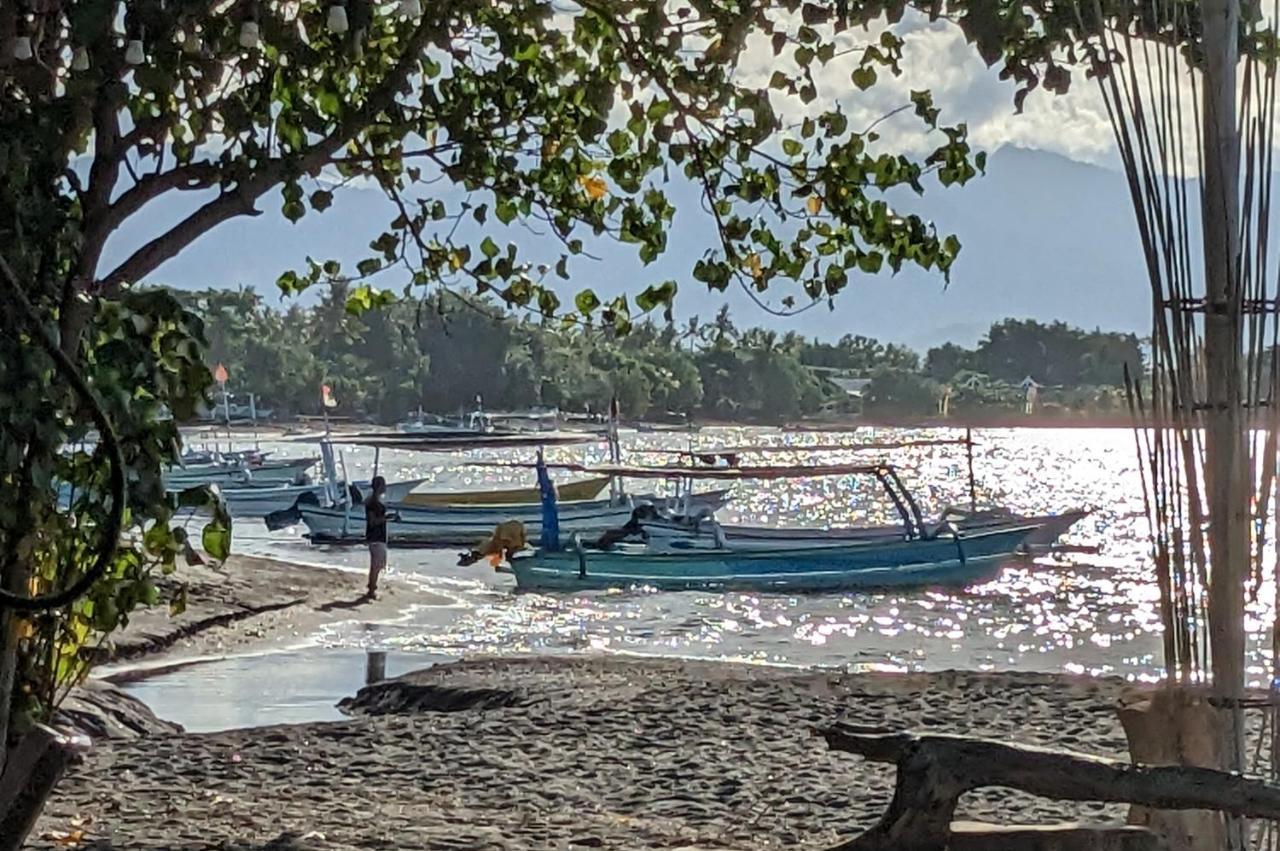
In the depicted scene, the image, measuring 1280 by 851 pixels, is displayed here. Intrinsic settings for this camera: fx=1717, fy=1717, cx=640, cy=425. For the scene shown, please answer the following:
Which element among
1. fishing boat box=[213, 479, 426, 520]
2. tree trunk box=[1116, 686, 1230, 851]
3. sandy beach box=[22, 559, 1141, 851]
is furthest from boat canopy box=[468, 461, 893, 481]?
tree trunk box=[1116, 686, 1230, 851]

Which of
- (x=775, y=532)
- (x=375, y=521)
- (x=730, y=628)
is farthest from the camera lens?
(x=775, y=532)

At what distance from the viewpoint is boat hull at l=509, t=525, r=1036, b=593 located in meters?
27.9

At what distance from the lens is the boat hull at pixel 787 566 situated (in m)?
27.9

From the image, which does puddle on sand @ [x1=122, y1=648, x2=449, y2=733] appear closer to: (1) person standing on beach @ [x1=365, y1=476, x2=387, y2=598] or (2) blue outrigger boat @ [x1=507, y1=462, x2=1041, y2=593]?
(1) person standing on beach @ [x1=365, y1=476, x2=387, y2=598]

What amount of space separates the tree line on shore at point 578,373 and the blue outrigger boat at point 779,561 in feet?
169

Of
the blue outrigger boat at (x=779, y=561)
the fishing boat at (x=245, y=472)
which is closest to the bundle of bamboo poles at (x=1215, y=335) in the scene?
the blue outrigger boat at (x=779, y=561)

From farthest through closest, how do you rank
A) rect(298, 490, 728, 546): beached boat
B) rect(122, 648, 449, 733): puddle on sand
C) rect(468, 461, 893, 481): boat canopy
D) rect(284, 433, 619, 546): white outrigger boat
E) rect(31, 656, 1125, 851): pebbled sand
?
rect(298, 490, 728, 546): beached boat, rect(284, 433, 619, 546): white outrigger boat, rect(468, 461, 893, 481): boat canopy, rect(122, 648, 449, 733): puddle on sand, rect(31, 656, 1125, 851): pebbled sand

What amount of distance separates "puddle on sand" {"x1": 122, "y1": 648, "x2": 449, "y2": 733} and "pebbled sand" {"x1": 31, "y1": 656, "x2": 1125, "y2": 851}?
0.71 metres

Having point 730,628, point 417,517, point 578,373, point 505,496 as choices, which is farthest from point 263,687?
point 578,373

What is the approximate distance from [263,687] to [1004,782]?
11.2m

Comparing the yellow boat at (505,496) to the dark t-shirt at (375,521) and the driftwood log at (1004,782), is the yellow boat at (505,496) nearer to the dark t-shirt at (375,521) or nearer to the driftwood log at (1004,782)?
the dark t-shirt at (375,521)

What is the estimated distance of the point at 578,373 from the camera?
89625 mm

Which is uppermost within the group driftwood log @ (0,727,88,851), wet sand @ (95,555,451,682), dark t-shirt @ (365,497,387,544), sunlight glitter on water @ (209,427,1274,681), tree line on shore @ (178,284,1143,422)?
tree line on shore @ (178,284,1143,422)

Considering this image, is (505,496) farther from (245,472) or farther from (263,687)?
(263,687)
